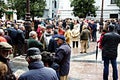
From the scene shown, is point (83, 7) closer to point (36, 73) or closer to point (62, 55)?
point (62, 55)

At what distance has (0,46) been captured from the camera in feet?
18.9

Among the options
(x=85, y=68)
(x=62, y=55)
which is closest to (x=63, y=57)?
(x=62, y=55)

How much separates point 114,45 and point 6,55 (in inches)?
245

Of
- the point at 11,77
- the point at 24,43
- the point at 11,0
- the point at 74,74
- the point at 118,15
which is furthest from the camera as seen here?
the point at 118,15

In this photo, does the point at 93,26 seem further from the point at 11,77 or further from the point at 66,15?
the point at 66,15

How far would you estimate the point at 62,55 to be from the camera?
8484 mm

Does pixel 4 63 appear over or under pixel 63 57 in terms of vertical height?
over

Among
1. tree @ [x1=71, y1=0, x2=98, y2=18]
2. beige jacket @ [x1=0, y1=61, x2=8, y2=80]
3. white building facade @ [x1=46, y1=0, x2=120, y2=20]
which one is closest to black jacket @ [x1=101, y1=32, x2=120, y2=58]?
beige jacket @ [x1=0, y1=61, x2=8, y2=80]

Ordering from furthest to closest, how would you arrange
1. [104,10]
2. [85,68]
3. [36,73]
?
[104,10]
[85,68]
[36,73]

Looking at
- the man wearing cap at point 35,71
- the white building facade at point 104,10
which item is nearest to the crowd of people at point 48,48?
the man wearing cap at point 35,71

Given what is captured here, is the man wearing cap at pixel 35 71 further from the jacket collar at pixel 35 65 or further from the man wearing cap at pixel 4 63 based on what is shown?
the man wearing cap at pixel 4 63

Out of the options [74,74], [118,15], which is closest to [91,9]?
[118,15]

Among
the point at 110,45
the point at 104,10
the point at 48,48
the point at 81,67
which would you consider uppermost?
the point at 110,45

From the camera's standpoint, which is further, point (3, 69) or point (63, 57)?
point (63, 57)
